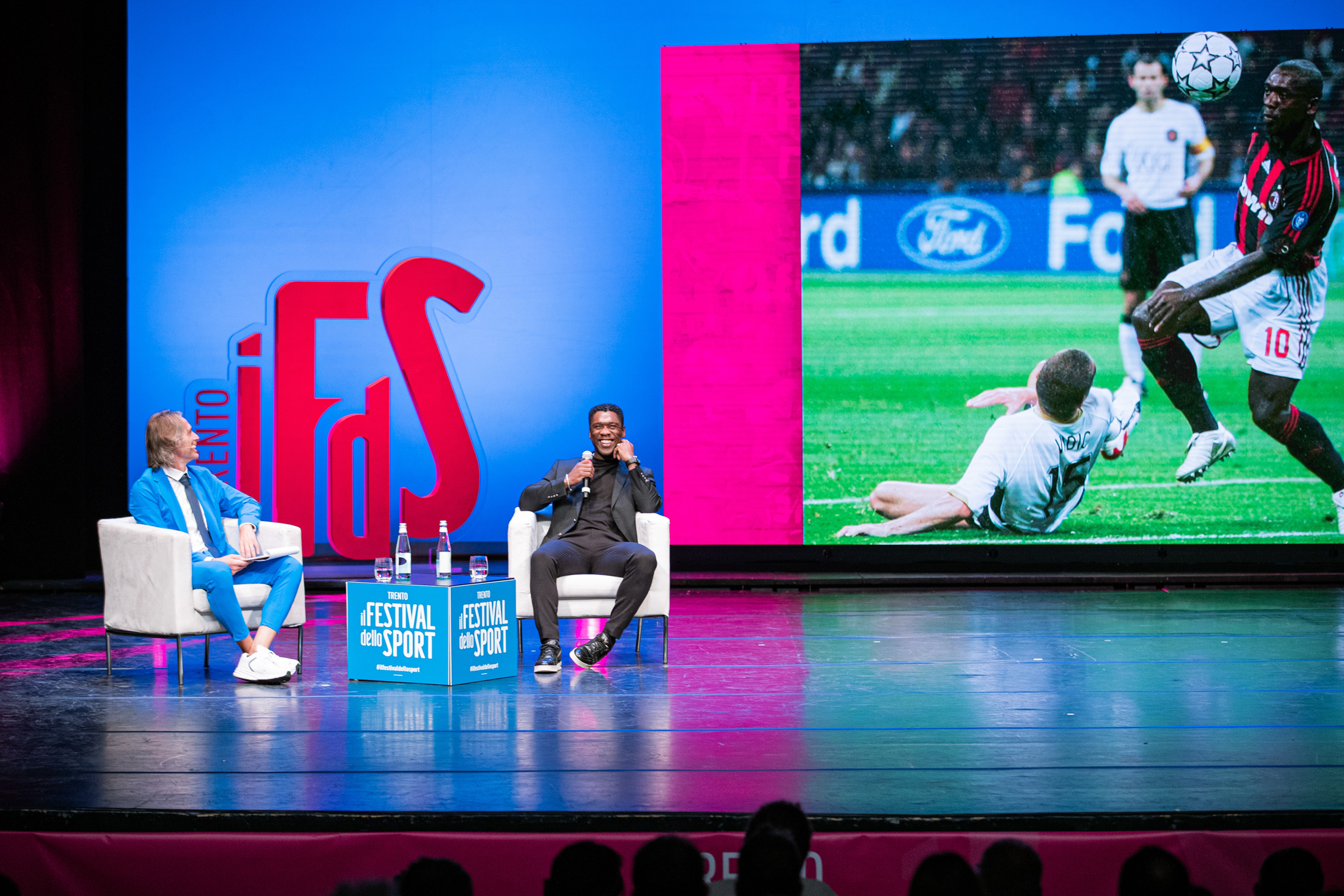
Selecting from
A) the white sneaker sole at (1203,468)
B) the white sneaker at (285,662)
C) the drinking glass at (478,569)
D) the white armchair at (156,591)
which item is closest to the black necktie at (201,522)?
the white armchair at (156,591)

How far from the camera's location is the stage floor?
9.34ft

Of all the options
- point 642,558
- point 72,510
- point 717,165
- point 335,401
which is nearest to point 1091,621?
point 642,558

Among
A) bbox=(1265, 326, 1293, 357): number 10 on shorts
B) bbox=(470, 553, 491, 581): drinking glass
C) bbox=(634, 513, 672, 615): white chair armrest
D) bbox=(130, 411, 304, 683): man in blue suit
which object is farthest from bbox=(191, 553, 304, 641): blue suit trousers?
bbox=(1265, 326, 1293, 357): number 10 on shorts

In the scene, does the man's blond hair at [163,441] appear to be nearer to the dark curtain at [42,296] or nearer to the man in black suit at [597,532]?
the man in black suit at [597,532]

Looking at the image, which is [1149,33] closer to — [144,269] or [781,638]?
[781,638]

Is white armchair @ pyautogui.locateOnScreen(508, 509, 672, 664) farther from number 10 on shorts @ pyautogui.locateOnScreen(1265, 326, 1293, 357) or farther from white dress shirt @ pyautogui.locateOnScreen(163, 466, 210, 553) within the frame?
number 10 on shorts @ pyautogui.locateOnScreen(1265, 326, 1293, 357)

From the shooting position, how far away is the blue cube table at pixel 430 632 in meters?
4.21

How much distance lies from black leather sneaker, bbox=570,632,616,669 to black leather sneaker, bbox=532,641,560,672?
96 mm

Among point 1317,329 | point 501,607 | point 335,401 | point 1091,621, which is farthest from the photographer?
point 335,401

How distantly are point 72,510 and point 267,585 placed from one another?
331 centimetres

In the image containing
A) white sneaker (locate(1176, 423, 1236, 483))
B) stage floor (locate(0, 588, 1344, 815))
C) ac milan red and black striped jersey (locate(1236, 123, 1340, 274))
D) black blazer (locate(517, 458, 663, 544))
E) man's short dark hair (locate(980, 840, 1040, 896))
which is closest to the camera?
man's short dark hair (locate(980, 840, 1040, 896))

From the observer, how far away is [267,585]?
451cm

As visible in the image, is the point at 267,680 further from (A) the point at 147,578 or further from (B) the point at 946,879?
(B) the point at 946,879

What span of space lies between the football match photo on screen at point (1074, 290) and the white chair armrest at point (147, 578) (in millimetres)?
3867
